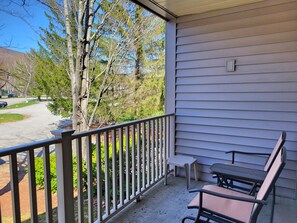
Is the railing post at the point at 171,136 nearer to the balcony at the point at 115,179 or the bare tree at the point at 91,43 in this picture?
the balcony at the point at 115,179

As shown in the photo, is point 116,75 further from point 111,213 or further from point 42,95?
point 111,213

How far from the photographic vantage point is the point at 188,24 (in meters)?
3.24

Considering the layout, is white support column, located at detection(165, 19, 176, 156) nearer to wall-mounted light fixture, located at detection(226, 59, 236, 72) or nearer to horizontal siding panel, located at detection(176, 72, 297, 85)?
horizontal siding panel, located at detection(176, 72, 297, 85)

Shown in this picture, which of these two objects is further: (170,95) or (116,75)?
(116,75)

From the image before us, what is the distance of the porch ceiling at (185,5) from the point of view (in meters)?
2.72

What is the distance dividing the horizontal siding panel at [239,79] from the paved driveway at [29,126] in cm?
648

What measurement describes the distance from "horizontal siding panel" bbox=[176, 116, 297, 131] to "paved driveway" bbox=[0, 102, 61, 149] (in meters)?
6.37

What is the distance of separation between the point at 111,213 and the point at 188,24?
8.94 ft

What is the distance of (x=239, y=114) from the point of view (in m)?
2.97

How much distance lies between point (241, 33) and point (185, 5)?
82 cm

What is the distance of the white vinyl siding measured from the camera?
2650 mm

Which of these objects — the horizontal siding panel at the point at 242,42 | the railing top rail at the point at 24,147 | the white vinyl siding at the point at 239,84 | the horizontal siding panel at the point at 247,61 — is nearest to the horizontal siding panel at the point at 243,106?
the white vinyl siding at the point at 239,84

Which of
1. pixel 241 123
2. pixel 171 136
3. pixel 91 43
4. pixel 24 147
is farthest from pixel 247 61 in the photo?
pixel 91 43

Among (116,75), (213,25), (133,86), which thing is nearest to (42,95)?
(116,75)
